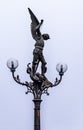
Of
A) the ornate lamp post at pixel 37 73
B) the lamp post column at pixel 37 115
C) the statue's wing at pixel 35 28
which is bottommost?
the lamp post column at pixel 37 115

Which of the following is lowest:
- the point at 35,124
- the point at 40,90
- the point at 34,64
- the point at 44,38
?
the point at 35,124

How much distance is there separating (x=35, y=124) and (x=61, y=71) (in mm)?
1362

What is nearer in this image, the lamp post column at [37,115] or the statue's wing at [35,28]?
the lamp post column at [37,115]

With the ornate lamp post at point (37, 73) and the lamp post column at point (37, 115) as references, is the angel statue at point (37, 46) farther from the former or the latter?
the lamp post column at point (37, 115)

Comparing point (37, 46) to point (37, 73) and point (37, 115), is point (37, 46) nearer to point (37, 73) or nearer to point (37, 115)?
point (37, 73)

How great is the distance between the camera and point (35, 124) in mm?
8258

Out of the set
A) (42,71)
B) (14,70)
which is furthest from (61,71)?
(14,70)

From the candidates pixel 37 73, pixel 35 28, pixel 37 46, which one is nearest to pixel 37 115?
pixel 37 73

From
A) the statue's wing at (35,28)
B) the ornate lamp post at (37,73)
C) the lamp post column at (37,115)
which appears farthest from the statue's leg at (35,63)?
the lamp post column at (37,115)

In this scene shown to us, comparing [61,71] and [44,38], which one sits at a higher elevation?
[44,38]

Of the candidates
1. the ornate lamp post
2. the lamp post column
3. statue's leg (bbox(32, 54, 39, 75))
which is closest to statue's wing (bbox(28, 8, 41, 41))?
the ornate lamp post

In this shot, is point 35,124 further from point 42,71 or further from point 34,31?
point 34,31

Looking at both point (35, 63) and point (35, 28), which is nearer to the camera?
point (35, 63)

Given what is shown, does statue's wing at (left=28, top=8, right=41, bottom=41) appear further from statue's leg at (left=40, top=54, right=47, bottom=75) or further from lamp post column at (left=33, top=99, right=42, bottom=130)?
lamp post column at (left=33, top=99, right=42, bottom=130)
